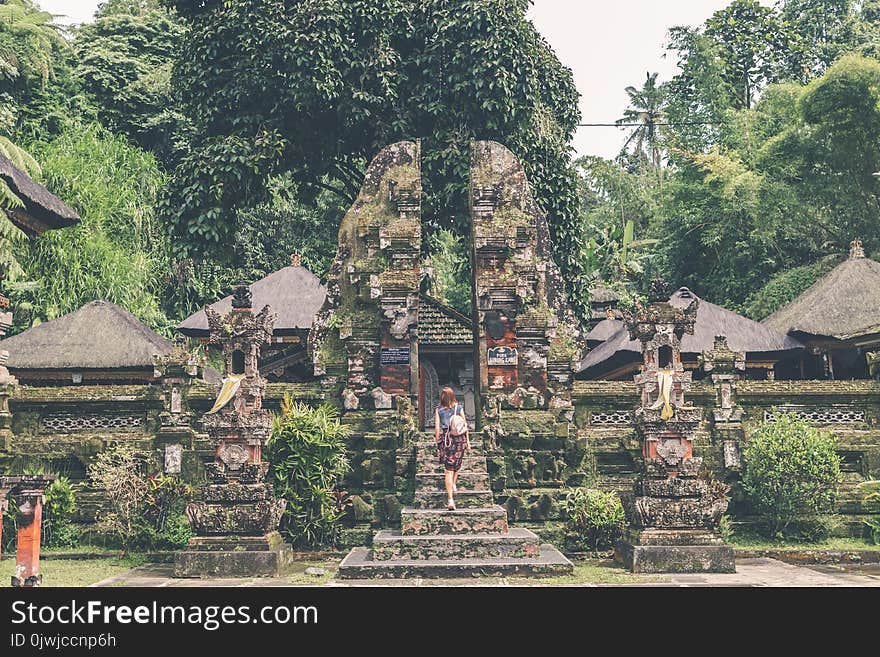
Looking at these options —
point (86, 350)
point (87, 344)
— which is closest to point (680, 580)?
point (86, 350)

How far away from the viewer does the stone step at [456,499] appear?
11094 mm

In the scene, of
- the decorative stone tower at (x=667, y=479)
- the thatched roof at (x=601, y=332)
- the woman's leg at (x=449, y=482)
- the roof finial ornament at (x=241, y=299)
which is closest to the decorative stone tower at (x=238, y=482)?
the roof finial ornament at (x=241, y=299)

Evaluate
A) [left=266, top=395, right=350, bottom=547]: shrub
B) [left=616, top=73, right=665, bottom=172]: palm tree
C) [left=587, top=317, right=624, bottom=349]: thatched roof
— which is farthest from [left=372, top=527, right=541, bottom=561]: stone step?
[left=616, top=73, right=665, bottom=172]: palm tree

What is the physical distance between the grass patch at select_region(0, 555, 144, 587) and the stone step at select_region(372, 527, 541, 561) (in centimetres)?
330

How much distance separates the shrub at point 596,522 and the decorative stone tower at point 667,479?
2.19 feet

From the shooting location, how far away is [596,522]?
11.5 metres

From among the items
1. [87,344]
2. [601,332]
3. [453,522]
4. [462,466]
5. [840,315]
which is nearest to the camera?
[453,522]

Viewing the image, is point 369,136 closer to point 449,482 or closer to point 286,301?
point 286,301

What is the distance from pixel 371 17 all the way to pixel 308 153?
3146mm

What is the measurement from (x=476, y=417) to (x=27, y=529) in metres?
6.99

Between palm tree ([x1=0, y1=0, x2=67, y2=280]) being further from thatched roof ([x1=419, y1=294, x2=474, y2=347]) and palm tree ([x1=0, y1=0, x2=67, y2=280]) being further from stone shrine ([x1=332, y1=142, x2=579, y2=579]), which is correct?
stone shrine ([x1=332, y1=142, x2=579, y2=579])

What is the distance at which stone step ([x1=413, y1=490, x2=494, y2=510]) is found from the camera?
11094mm

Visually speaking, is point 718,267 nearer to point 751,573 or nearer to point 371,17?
point 371,17

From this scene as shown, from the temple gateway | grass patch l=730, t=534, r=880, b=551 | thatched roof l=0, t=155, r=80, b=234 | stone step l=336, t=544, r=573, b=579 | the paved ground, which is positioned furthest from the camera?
thatched roof l=0, t=155, r=80, b=234
